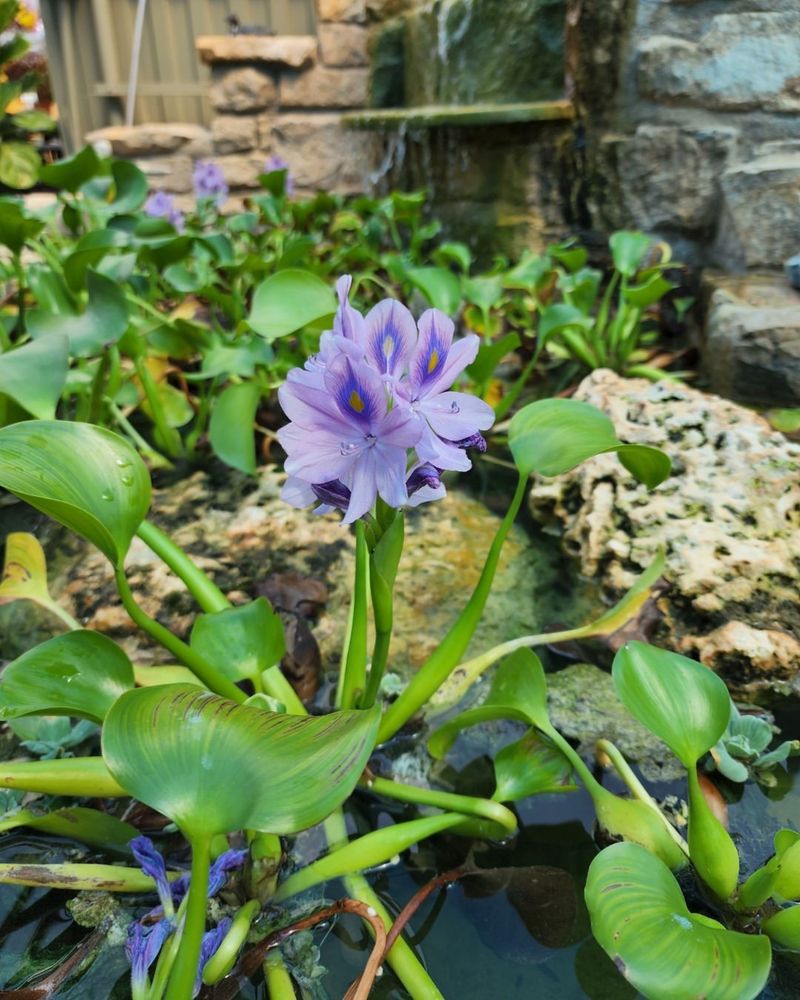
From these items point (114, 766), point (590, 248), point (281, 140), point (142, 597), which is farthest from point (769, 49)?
point (281, 140)

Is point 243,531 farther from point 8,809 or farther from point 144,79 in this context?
point 144,79

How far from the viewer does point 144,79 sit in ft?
18.1

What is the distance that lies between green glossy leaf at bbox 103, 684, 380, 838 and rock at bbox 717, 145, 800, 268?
7.43ft

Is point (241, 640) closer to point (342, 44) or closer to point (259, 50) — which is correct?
point (259, 50)

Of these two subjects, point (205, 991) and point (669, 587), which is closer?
point (205, 991)

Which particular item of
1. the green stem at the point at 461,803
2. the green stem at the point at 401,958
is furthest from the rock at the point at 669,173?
the green stem at the point at 401,958

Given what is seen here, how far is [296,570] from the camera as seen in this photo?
4.76 ft

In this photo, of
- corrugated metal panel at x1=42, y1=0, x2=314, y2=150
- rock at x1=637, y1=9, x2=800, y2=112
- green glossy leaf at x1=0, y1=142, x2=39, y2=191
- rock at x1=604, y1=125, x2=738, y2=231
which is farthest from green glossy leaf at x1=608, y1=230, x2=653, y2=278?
corrugated metal panel at x1=42, y1=0, x2=314, y2=150

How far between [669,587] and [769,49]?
6.56 ft

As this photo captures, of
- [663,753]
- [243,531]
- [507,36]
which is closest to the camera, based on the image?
[663,753]

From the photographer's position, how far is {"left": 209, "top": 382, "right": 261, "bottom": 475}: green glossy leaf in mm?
1431

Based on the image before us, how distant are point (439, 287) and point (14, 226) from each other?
1.01 metres

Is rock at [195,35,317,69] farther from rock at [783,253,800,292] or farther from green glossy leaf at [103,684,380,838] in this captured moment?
green glossy leaf at [103,684,380,838]

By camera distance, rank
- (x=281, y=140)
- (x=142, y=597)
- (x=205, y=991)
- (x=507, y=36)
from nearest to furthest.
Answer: (x=205, y=991)
(x=142, y=597)
(x=507, y=36)
(x=281, y=140)
